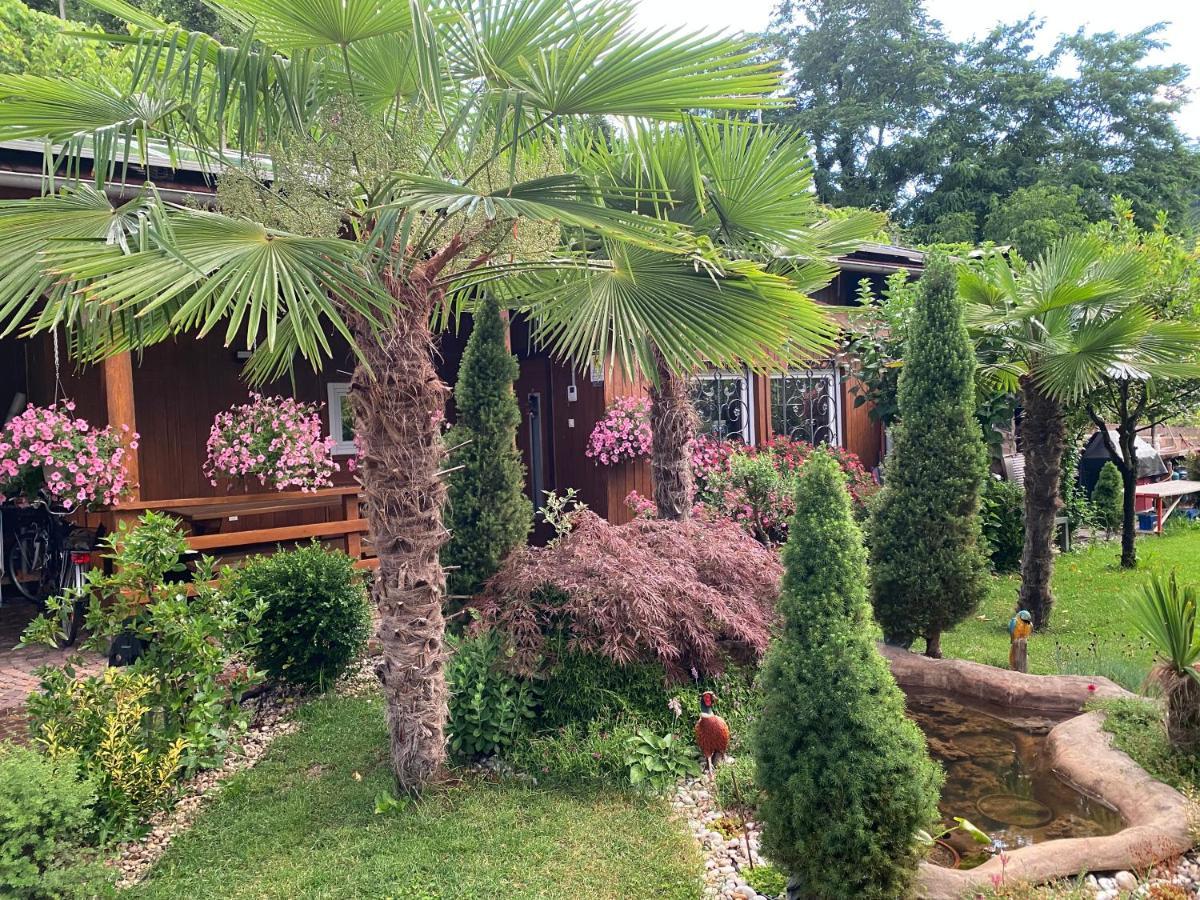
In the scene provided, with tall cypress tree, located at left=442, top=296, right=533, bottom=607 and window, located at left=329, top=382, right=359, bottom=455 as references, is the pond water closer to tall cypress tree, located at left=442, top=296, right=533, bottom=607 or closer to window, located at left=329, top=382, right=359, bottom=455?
tall cypress tree, located at left=442, top=296, right=533, bottom=607

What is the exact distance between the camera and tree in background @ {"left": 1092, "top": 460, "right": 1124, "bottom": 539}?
466 inches

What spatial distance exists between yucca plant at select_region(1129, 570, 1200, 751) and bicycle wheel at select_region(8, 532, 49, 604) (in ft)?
29.7

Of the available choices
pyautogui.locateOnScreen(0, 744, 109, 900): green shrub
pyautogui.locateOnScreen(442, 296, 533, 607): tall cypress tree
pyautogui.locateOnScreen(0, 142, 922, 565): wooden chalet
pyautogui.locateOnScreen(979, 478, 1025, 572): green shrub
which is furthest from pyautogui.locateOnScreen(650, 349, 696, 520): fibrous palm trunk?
Answer: pyautogui.locateOnScreen(979, 478, 1025, 572): green shrub

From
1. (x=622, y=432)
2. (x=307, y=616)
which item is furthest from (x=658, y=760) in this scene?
(x=622, y=432)

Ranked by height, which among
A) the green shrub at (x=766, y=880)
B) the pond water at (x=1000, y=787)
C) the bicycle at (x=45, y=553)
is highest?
the bicycle at (x=45, y=553)

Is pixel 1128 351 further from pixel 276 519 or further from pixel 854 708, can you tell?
pixel 276 519

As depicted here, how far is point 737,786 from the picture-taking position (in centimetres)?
395

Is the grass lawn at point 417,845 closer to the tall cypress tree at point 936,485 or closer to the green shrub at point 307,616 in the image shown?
the green shrub at point 307,616

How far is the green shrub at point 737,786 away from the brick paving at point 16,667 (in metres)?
3.67

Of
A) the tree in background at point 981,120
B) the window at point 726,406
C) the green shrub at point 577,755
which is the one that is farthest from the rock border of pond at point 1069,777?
the tree in background at point 981,120

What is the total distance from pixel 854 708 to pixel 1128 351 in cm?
509

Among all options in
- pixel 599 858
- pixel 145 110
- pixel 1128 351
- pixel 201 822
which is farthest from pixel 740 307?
pixel 1128 351

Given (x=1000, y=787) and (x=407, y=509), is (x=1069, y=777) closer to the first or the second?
(x=1000, y=787)

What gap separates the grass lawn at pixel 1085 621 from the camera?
576 cm
